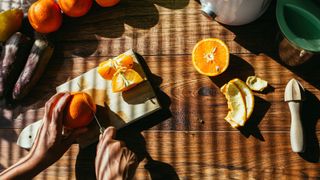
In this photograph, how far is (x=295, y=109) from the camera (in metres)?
0.97

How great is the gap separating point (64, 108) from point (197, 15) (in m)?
0.45

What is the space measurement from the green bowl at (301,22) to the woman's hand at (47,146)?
57cm

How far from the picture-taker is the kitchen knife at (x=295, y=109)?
0.96 meters

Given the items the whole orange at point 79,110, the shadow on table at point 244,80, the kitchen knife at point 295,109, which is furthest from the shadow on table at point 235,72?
the whole orange at point 79,110

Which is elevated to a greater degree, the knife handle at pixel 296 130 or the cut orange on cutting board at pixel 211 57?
the cut orange on cutting board at pixel 211 57

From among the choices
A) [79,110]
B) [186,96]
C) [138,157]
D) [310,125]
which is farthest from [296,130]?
[79,110]

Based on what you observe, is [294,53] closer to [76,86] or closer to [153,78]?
[153,78]

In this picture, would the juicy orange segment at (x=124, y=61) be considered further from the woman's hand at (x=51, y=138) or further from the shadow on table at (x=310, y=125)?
the shadow on table at (x=310, y=125)

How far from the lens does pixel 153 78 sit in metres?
1.08

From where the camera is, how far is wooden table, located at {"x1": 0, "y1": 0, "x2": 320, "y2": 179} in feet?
3.26

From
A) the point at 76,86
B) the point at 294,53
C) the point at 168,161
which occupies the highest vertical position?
the point at 294,53

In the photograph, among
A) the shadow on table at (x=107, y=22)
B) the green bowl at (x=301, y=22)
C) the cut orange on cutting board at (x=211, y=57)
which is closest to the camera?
the green bowl at (x=301, y=22)

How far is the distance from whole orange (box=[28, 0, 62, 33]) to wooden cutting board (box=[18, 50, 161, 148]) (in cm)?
18

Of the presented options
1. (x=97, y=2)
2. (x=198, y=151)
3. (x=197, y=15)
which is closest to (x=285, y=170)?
(x=198, y=151)
